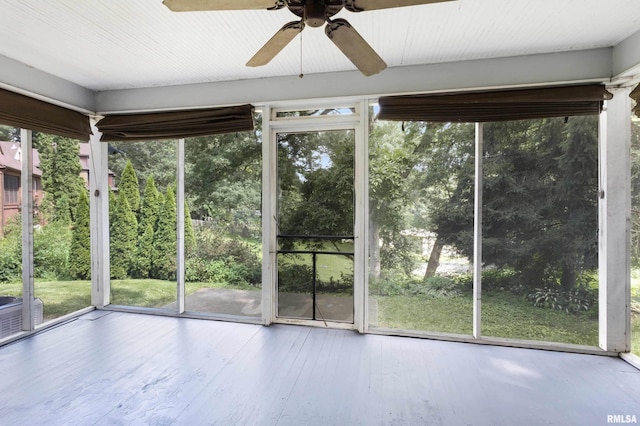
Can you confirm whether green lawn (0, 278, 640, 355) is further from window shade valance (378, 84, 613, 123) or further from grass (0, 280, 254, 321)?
window shade valance (378, 84, 613, 123)

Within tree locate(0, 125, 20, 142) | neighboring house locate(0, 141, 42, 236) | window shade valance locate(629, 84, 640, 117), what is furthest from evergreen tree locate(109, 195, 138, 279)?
window shade valance locate(629, 84, 640, 117)

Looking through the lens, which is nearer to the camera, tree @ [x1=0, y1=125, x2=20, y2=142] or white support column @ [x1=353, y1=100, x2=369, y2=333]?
tree @ [x1=0, y1=125, x2=20, y2=142]

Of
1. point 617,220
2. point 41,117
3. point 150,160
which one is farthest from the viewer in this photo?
point 150,160

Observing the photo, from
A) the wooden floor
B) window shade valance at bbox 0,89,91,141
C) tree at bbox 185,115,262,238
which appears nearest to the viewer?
the wooden floor

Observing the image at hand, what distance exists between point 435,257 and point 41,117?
4.15 metres

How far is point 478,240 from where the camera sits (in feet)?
9.59

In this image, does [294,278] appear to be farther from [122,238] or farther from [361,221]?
[122,238]

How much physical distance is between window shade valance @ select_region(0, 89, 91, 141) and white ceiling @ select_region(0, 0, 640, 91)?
14.1 inches

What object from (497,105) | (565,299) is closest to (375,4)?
(497,105)

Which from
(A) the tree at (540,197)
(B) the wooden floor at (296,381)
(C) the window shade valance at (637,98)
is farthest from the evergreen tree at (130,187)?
(C) the window shade valance at (637,98)

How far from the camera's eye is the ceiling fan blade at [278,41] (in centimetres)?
155

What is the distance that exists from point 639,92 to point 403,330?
110 inches

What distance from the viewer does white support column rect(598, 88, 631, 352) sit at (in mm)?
2613

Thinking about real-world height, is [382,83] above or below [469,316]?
above
